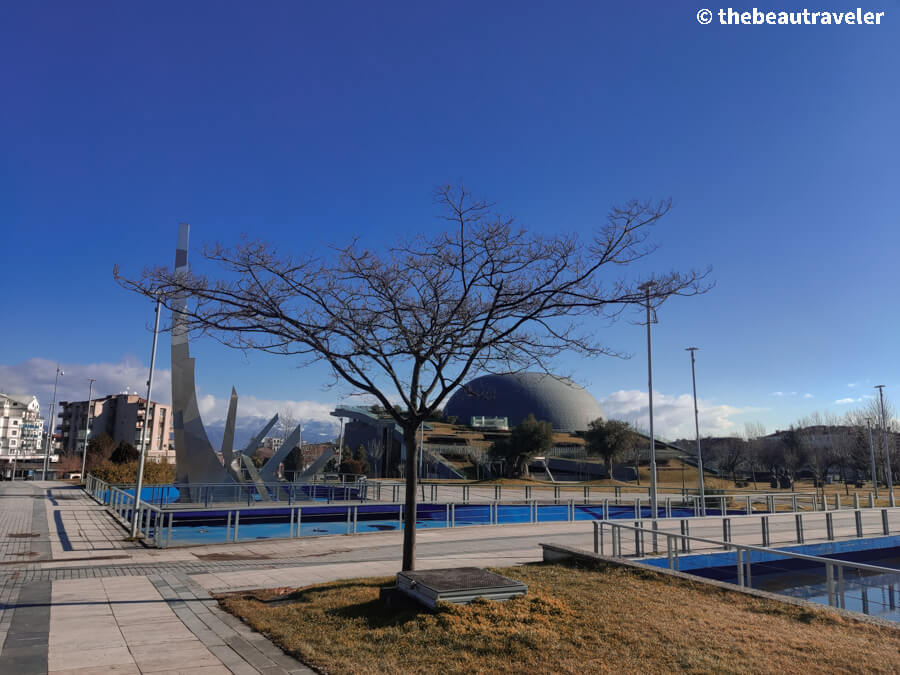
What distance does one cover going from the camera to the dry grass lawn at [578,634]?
5.71 m

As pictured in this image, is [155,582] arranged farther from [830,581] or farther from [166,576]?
[830,581]

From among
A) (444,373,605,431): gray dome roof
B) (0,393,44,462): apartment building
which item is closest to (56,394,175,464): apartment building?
(0,393,44,462): apartment building

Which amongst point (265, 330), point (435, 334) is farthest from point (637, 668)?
point (265, 330)

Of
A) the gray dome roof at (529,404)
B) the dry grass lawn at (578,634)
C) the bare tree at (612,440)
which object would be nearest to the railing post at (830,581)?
the dry grass lawn at (578,634)

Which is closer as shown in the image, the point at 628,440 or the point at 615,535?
the point at 615,535

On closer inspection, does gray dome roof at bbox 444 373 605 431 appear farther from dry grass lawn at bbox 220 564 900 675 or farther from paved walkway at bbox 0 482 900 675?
dry grass lawn at bbox 220 564 900 675

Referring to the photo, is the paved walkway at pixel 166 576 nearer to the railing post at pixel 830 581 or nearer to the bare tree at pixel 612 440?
A: the railing post at pixel 830 581

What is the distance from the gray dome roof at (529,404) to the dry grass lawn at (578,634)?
90.4m

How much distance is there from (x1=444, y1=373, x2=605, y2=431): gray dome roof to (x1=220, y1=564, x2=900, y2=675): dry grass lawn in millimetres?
90401

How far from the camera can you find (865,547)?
17.3 meters

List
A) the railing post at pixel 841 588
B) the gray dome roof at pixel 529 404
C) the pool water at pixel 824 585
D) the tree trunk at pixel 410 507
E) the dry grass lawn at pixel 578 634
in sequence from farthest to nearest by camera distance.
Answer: the gray dome roof at pixel 529 404
the tree trunk at pixel 410 507
the railing post at pixel 841 588
the pool water at pixel 824 585
the dry grass lawn at pixel 578 634

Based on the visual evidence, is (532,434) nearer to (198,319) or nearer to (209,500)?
(209,500)

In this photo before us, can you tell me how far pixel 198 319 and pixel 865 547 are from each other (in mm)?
18448

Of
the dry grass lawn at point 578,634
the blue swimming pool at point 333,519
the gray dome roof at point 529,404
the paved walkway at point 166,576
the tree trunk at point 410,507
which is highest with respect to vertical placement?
the gray dome roof at point 529,404
